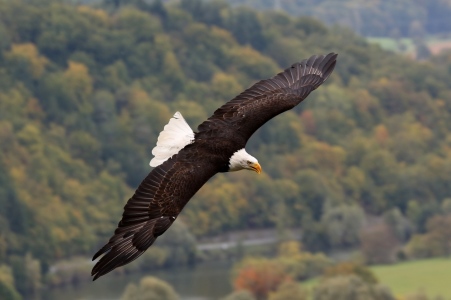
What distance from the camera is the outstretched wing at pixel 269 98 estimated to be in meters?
25.0

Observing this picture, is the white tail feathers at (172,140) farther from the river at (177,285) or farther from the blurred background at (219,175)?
the river at (177,285)

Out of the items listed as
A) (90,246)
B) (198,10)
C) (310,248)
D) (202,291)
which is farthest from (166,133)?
(198,10)

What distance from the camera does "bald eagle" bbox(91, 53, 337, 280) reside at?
71.8ft

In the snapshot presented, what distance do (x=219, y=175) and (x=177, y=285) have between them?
2239cm

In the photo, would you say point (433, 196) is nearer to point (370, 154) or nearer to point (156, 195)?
point (370, 154)

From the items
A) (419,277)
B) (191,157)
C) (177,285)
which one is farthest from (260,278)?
(191,157)

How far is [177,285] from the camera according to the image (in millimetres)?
96062

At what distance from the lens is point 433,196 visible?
131 metres

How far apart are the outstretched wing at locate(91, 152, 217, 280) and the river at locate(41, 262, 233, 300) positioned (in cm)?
Answer: 6735

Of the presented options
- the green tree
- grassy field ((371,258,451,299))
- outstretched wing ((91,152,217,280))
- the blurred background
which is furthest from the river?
outstretched wing ((91,152,217,280))

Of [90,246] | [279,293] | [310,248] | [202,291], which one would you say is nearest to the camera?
[279,293]

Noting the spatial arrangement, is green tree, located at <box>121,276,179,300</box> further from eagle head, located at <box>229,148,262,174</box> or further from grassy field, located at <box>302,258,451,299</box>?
eagle head, located at <box>229,148,262,174</box>

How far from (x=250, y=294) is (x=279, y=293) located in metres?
1.84

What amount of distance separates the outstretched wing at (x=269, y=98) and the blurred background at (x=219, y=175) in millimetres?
51320
